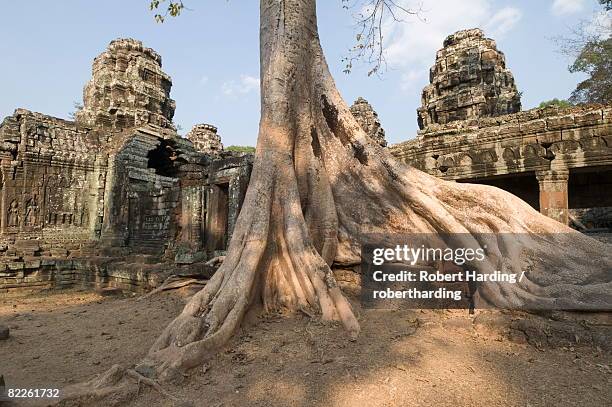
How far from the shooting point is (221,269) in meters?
3.13

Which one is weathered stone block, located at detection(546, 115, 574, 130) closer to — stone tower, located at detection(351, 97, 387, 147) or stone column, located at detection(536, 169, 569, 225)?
stone column, located at detection(536, 169, 569, 225)

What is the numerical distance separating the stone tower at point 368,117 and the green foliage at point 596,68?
8376 mm

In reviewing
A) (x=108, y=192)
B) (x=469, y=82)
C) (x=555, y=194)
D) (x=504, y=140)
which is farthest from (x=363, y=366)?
(x=108, y=192)

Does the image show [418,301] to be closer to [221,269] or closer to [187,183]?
[221,269]

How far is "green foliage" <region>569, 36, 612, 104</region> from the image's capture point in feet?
44.7

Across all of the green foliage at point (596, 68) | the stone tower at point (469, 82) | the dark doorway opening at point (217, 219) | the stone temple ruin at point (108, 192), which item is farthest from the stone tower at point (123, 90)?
the green foliage at point (596, 68)

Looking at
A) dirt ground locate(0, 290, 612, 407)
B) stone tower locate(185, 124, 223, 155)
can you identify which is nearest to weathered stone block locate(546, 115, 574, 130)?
dirt ground locate(0, 290, 612, 407)

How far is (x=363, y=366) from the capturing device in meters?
2.16

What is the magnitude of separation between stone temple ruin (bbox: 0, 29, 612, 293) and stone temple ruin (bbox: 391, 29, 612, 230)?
2 cm

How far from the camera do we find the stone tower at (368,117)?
16.4 metres

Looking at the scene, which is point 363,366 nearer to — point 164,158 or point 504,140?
point 504,140

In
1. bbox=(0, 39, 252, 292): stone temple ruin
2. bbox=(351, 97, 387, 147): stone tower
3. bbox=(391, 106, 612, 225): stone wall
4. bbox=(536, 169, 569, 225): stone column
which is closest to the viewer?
bbox=(391, 106, 612, 225): stone wall

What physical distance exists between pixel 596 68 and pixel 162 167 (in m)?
18.6

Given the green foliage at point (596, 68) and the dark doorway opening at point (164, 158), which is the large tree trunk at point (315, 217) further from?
the green foliage at point (596, 68)
